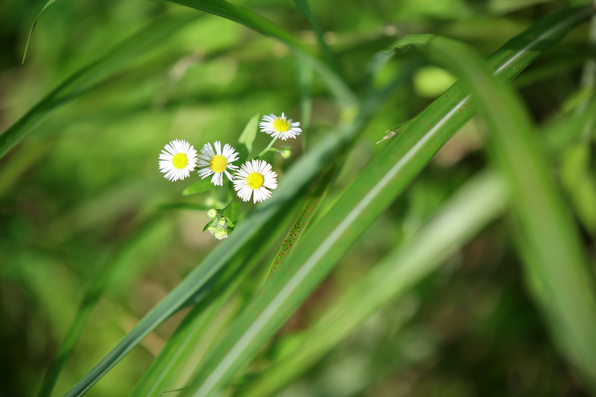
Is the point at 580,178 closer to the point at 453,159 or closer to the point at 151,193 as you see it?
the point at 453,159

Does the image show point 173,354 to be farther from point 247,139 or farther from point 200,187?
point 247,139

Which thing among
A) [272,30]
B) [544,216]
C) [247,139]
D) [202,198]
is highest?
[202,198]

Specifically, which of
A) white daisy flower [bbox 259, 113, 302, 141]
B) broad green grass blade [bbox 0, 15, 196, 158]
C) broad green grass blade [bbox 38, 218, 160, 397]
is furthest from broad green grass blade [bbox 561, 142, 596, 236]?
broad green grass blade [bbox 38, 218, 160, 397]

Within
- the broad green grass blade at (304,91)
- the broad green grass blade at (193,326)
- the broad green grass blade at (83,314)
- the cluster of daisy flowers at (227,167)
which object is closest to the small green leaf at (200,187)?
the cluster of daisy flowers at (227,167)

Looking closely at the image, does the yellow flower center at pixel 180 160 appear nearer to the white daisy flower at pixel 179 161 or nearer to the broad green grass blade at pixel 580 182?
the white daisy flower at pixel 179 161

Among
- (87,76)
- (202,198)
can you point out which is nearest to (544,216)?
(87,76)
